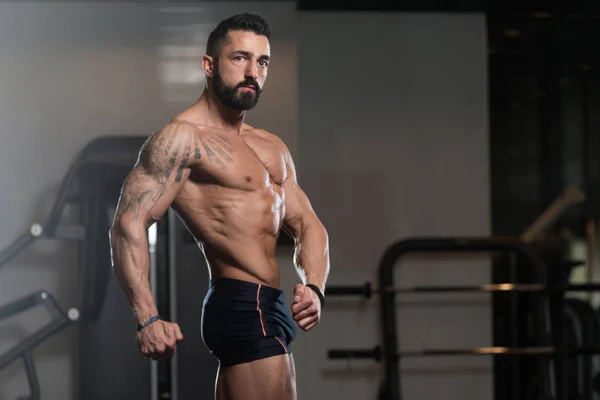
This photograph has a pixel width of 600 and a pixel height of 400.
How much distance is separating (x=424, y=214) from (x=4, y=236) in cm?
120

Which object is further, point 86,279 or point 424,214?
point 424,214

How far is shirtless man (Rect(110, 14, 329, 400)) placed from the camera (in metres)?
1.12

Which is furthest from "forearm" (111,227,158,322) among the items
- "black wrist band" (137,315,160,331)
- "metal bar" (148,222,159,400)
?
"metal bar" (148,222,159,400)

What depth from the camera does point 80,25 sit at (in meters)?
2.09

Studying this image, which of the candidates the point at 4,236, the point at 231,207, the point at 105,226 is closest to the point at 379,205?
the point at 105,226

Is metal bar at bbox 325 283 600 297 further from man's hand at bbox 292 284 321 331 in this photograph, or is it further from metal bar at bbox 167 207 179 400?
man's hand at bbox 292 284 321 331

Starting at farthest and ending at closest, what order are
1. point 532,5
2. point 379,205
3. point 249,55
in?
point 532,5 < point 379,205 < point 249,55

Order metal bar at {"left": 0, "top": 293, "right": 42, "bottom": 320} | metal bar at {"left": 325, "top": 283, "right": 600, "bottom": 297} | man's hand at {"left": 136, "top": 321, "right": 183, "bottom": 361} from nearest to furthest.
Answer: man's hand at {"left": 136, "top": 321, "right": 183, "bottom": 361} → metal bar at {"left": 0, "top": 293, "right": 42, "bottom": 320} → metal bar at {"left": 325, "top": 283, "right": 600, "bottom": 297}

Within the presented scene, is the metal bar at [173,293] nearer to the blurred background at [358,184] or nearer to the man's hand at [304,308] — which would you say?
the blurred background at [358,184]

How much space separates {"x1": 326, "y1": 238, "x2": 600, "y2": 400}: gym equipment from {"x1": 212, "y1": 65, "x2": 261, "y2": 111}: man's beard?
4.62 feet

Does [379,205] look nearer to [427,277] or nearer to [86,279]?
[427,277]

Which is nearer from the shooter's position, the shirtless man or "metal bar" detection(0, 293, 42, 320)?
the shirtless man

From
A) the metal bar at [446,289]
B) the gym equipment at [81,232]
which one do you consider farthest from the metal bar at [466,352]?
the gym equipment at [81,232]

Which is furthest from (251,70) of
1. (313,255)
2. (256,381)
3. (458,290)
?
(458,290)
